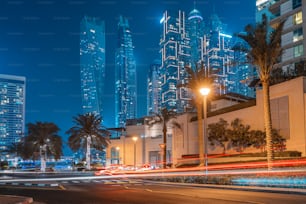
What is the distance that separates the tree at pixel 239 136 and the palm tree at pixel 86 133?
2613 centimetres

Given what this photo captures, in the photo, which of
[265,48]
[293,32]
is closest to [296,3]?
[293,32]

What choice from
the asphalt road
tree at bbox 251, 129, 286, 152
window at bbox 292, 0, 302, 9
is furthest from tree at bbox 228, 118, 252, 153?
window at bbox 292, 0, 302, 9

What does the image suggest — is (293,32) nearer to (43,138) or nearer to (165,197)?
(43,138)

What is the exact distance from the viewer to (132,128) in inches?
3659

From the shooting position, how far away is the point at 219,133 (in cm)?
5362

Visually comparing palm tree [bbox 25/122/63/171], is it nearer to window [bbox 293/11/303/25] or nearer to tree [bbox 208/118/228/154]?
tree [bbox 208/118/228/154]

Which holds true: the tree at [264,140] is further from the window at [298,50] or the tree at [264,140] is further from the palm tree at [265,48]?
the window at [298,50]

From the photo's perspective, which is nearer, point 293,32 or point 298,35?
point 298,35

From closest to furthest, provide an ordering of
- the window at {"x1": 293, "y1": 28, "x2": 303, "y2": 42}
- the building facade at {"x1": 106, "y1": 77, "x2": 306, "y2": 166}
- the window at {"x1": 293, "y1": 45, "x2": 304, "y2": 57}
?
the building facade at {"x1": 106, "y1": 77, "x2": 306, "y2": 166}, the window at {"x1": 293, "y1": 45, "x2": 304, "y2": 57}, the window at {"x1": 293, "y1": 28, "x2": 303, "y2": 42}

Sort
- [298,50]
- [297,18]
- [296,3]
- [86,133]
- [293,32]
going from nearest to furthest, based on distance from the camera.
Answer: [86,133]
[298,50]
[297,18]
[293,32]
[296,3]

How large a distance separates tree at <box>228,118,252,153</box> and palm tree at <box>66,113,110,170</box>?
26.1m

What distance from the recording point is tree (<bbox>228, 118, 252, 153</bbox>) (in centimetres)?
4984

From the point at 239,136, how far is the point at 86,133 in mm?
28838

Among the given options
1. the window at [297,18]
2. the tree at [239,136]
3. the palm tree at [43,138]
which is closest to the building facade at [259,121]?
the tree at [239,136]
